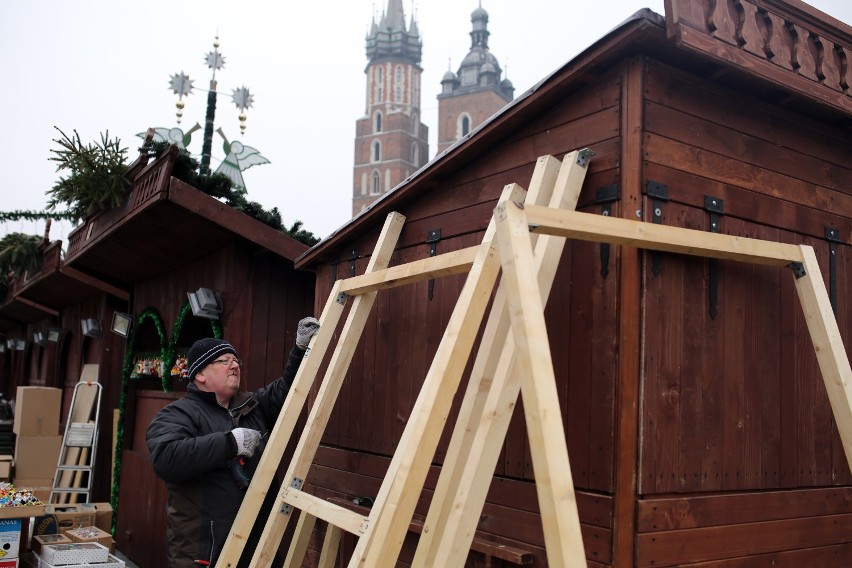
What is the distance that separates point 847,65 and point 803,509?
2.13 m

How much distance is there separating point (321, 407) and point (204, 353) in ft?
2.79

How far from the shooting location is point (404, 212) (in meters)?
4.80

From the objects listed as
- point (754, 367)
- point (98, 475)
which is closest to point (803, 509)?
point (754, 367)

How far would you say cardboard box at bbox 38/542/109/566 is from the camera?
580cm

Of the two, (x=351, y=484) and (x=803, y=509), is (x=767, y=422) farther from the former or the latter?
(x=351, y=484)

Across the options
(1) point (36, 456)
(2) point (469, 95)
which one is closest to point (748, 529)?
(1) point (36, 456)

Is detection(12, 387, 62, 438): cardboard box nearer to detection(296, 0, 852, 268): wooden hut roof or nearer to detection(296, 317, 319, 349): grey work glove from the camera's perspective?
detection(296, 317, 319, 349): grey work glove

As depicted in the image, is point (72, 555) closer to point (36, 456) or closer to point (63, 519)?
point (63, 519)

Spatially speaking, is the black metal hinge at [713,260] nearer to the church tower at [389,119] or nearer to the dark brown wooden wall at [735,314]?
the dark brown wooden wall at [735,314]

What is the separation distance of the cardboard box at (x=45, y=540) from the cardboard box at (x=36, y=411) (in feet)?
13.7

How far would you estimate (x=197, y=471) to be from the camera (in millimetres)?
4152

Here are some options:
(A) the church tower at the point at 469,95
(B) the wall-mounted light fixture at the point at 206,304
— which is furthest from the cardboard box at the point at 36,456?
(A) the church tower at the point at 469,95

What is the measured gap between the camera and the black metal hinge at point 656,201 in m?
3.33

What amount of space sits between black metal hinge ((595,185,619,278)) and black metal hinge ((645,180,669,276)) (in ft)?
0.45
